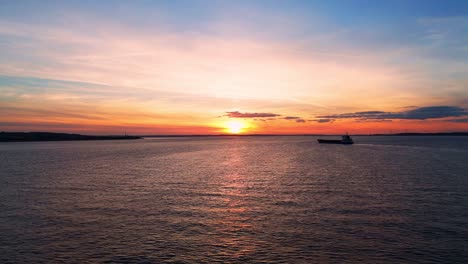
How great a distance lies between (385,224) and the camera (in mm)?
24906

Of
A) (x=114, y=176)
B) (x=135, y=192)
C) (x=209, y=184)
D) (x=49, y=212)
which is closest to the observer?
(x=49, y=212)

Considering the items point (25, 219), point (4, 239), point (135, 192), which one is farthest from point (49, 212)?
point (135, 192)

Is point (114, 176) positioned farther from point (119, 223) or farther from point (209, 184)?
point (119, 223)

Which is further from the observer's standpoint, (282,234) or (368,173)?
(368,173)

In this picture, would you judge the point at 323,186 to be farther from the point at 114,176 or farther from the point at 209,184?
the point at 114,176

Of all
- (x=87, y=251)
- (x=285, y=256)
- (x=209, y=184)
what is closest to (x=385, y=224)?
(x=285, y=256)

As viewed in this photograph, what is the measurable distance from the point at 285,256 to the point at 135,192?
2433 centimetres

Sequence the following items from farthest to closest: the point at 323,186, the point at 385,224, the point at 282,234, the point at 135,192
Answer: the point at 323,186 → the point at 135,192 → the point at 385,224 → the point at 282,234

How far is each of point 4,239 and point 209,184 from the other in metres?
26.5

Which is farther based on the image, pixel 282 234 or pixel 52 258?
pixel 282 234

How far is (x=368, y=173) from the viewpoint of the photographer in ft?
184

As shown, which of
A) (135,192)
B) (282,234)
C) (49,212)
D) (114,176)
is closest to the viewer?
(282,234)

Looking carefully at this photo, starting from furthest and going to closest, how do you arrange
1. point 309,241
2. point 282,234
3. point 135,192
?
point 135,192, point 282,234, point 309,241

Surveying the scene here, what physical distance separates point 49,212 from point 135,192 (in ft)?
35.6
